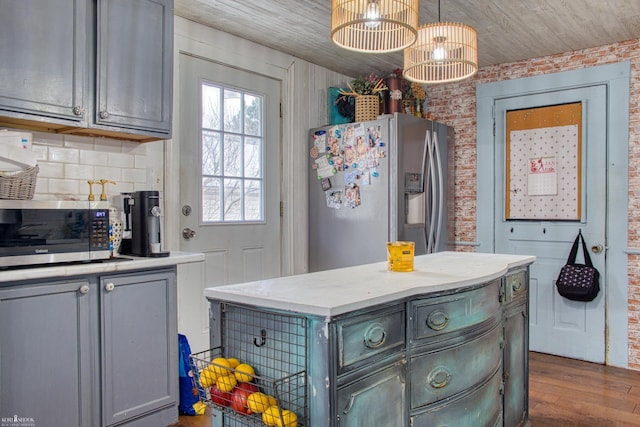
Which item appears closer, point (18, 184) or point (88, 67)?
point (18, 184)

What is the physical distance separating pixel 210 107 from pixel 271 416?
2534mm

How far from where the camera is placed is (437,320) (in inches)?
68.6

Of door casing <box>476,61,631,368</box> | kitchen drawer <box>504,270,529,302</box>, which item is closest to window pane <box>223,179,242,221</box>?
kitchen drawer <box>504,270,529,302</box>

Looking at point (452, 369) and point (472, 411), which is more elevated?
point (452, 369)

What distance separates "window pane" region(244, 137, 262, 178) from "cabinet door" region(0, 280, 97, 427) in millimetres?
1660

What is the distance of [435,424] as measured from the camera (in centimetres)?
175

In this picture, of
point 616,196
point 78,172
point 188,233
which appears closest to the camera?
point 78,172

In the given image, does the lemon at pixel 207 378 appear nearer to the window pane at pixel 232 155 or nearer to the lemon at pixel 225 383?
the lemon at pixel 225 383

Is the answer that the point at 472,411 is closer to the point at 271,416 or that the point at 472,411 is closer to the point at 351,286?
the point at 351,286

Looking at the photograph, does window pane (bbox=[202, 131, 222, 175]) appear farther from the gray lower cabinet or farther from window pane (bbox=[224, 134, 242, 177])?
the gray lower cabinet

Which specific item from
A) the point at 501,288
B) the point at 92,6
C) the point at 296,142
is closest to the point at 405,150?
the point at 296,142

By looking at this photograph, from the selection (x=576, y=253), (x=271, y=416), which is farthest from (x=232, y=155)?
(x=576, y=253)

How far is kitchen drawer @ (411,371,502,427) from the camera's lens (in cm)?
172

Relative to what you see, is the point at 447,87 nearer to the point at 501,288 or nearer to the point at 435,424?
the point at 501,288
